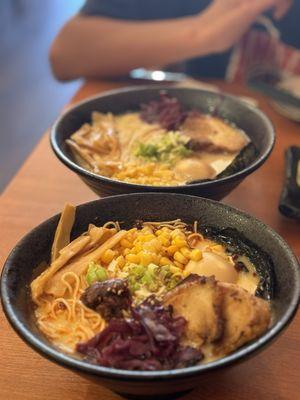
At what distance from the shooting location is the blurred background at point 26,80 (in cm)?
403

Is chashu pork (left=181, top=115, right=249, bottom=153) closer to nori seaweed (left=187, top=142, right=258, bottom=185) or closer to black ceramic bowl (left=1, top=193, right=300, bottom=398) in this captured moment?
nori seaweed (left=187, top=142, right=258, bottom=185)

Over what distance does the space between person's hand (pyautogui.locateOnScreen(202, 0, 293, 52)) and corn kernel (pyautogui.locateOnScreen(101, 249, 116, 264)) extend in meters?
1.58

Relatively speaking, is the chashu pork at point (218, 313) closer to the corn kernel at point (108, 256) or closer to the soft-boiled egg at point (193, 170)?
the corn kernel at point (108, 256)

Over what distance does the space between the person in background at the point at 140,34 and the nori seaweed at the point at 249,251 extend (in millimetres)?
1466

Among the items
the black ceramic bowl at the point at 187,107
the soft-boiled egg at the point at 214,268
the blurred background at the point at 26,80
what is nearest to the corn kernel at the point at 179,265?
the soft-boiled egg at the point at 214,268

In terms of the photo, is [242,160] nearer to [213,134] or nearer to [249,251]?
[213,134]

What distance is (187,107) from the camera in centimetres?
196

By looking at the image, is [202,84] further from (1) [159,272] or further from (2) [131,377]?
(2) [131,377]

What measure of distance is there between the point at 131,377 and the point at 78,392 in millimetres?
272

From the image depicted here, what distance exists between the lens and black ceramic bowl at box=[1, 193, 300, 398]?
0.83 m

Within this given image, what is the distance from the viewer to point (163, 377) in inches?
32.3

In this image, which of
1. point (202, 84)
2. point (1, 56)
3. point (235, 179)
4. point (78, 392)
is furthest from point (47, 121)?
point (78, 392)

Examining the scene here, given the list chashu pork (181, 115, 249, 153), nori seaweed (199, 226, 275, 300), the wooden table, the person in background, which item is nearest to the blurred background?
the person in background

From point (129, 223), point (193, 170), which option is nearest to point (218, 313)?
point (129, 223)
